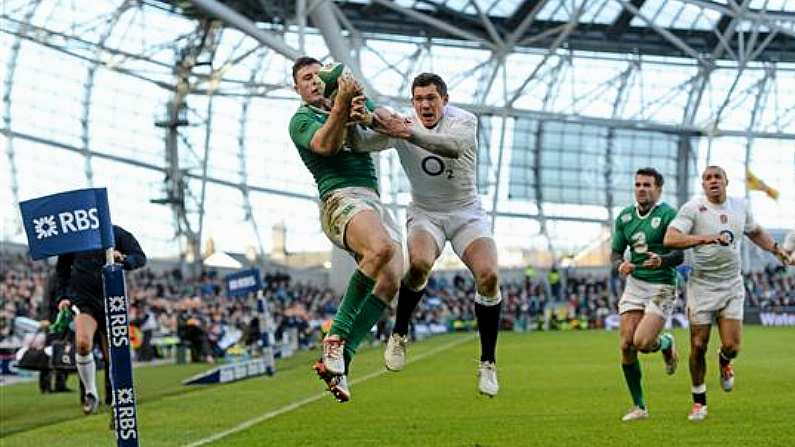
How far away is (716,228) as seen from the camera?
A: 13.3 m

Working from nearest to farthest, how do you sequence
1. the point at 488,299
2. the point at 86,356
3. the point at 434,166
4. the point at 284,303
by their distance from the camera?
1. the point at 434,166
2. the point at 488,299
3. the point at 86,356
4. the point at 284,303

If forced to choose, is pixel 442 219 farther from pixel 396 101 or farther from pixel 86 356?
pixel 396 101

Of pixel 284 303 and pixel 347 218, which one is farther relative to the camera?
pixel 284 303

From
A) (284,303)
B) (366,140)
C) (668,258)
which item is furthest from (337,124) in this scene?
(284,303)

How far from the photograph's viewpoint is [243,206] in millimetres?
64938

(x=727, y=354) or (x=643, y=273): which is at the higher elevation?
(x=643, y=273)

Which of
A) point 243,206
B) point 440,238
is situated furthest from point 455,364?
point 243,206

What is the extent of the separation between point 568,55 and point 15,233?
3222cm

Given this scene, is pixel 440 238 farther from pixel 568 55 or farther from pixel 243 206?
pixel 568 55

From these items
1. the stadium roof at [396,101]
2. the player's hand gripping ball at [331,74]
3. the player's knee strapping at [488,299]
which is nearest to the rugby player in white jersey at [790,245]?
the player's knee strapping at [488,299]

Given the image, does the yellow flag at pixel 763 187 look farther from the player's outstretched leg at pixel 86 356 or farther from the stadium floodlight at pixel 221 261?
the stadium floodlight at pixel 221 261

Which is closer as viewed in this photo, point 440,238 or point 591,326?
point 440,238

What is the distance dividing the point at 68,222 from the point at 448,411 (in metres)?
7.50

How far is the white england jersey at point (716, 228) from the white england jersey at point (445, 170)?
10.6 feet
